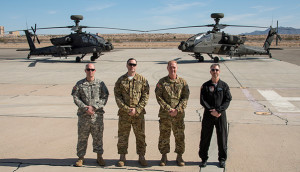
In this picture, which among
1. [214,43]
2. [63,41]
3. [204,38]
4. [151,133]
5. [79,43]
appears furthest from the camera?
[63,41]

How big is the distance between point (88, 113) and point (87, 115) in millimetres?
98

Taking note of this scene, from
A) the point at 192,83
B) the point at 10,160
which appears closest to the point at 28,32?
the point at 192,83

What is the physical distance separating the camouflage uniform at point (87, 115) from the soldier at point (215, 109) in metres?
1.63

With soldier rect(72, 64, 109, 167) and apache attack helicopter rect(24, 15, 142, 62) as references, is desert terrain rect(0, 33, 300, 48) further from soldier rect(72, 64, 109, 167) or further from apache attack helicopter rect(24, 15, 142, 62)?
soldier rect(72, 64, 109, 167)

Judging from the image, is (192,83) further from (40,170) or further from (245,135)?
(40,170)

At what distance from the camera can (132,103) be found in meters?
4.29

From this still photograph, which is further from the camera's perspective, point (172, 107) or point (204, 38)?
point (204, 38)

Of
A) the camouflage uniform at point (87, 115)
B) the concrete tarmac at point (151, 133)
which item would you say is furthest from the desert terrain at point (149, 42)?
the camouflage uniform at point (87, 115)

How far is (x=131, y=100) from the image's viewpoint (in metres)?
4.29

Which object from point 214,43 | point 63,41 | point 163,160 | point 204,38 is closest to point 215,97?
point 163,160

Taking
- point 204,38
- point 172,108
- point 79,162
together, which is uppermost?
point 204,38

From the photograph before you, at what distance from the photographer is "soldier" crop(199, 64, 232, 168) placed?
4.13 metres

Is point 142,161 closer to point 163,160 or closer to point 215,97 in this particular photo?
point 163,160

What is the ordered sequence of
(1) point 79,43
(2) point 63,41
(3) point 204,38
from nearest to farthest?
(3) point 204,38 → (1) point 79,43 → (2) point 63,41
